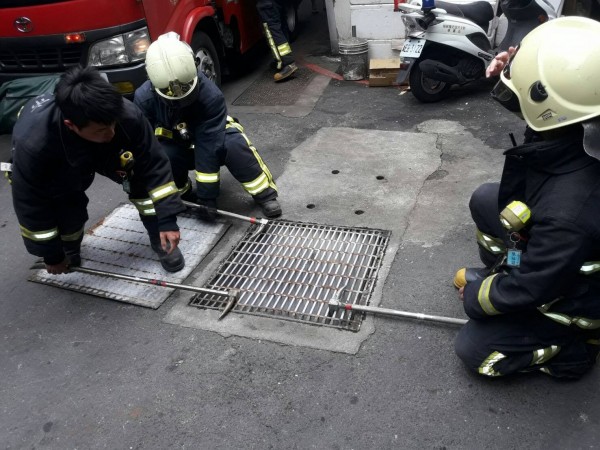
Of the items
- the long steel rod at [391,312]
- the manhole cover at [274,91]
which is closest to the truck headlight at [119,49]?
the manhole cover at [274,91]

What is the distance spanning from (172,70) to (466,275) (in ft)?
7.14

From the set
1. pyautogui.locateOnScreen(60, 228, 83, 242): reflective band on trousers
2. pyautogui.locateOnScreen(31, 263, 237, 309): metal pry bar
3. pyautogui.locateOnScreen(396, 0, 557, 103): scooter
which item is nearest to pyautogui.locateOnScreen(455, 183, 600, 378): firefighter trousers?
pyautogui.locateOnScreen(31, 263, 237, 309): metal pry bar

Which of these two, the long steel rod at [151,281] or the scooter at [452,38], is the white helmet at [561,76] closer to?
the long steel rod at [151,281]

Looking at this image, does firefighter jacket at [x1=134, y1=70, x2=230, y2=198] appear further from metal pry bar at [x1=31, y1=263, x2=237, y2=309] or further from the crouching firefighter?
metal pry bar at [x1=31, y1=263, x2=237, y2=309]

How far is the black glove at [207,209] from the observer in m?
3.86

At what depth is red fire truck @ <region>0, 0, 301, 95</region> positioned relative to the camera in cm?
446

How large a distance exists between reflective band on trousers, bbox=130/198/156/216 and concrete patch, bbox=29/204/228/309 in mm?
377

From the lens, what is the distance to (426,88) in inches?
212

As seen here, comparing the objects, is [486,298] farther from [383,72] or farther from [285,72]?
[285,72]

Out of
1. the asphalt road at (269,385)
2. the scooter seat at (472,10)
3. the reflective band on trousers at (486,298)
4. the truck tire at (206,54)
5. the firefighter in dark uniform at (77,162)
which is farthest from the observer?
the truck tire at (206,54)

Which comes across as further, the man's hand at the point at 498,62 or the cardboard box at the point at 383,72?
the cardboard box at the point at 383,72

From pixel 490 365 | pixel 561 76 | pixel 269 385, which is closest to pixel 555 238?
pixel 561 76

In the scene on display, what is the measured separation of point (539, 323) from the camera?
237cm

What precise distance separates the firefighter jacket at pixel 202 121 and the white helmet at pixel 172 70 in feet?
0.61
